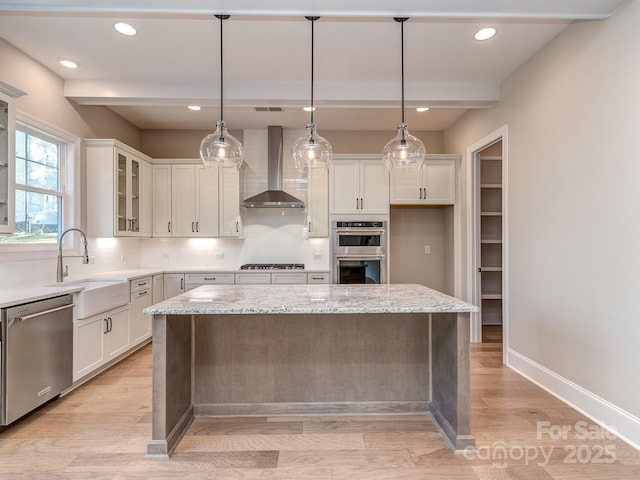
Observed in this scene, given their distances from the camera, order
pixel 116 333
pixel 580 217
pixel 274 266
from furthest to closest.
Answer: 1. pixel 274 266
2. pixel 116 333
3. pixel 580 217

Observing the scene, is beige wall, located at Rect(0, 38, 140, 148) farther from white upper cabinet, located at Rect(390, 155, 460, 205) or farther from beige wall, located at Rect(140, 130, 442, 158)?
white upper cabinet, located at Rect(390, 155, 460, 205)

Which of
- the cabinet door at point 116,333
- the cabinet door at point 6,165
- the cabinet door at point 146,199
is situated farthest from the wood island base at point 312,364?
the cabinet door at point 146,199

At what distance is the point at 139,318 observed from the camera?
156 inches

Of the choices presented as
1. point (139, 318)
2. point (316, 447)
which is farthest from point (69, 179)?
point (316, 447)

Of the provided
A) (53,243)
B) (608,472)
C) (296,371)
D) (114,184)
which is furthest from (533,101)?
(53,243)

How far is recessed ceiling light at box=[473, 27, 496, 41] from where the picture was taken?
8.86 ft

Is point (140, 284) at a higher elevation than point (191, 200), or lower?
lower

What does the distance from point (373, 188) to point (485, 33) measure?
7.21 feet

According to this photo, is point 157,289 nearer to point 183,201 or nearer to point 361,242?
point 183,201

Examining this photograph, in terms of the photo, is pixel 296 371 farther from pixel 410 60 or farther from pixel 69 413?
pixel 410 60

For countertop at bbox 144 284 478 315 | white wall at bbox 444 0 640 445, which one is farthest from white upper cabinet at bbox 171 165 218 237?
white wall at bbox 444 0 640 445

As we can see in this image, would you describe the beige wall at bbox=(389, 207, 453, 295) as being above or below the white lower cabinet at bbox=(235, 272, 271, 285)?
above

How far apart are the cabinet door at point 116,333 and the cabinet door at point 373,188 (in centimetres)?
310

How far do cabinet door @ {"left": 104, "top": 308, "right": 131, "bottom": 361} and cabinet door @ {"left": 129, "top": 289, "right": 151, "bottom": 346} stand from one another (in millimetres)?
102
